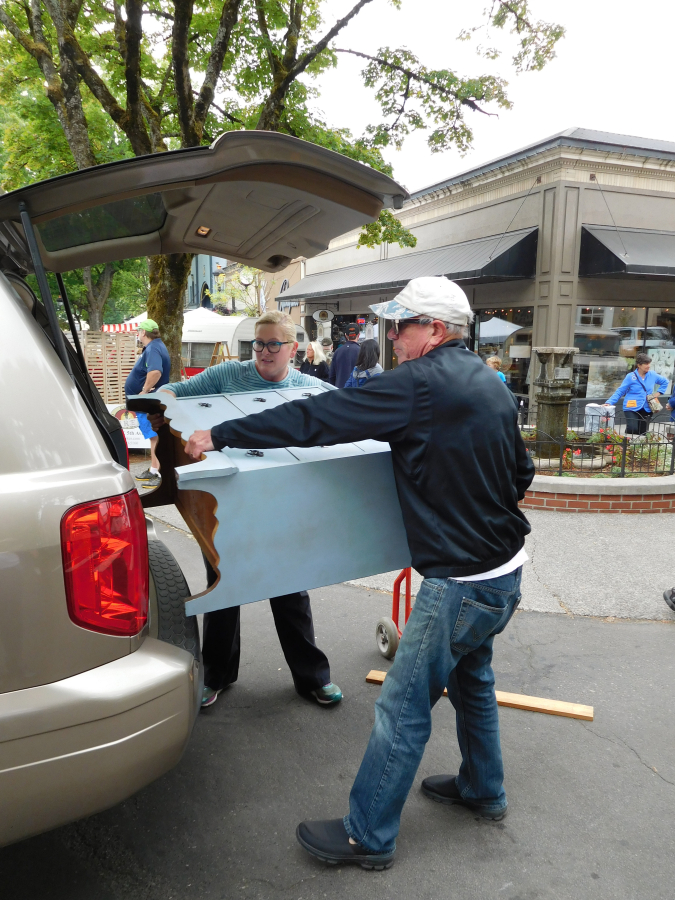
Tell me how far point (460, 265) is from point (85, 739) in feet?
45.2

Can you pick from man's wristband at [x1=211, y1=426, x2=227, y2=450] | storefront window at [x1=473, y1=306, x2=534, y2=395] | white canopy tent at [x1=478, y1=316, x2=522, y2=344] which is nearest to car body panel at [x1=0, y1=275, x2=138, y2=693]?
man's wristband at [x1=211, y1=426, x2=227, y2=450]

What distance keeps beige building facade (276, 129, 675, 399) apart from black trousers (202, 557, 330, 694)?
11.4m

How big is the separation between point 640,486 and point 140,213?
19.2 ft

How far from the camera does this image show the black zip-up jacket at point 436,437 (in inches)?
82.8

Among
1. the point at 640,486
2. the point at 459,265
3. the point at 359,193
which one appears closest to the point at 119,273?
the point at 459,265

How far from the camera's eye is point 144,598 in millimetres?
1830

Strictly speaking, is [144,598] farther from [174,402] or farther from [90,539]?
[174,402]

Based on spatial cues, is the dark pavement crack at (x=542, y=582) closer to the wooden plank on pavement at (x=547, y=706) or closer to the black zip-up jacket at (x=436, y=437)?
the wooden plank on pavement at (x=547, y=706)

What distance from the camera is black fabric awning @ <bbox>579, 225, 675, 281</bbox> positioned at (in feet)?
40.7

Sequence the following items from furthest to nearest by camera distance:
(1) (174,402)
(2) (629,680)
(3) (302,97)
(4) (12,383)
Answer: (3) (302,97) < (2) (629,680) < (1) (174,402) < (4) (12,383)

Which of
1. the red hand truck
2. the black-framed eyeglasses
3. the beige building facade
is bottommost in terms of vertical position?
the red hand truck

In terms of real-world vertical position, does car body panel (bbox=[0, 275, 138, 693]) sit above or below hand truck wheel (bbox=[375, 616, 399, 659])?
above

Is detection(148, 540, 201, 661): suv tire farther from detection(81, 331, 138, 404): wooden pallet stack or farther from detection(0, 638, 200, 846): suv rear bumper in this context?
detection(81, 331, 138, 404): wooden pallet stack

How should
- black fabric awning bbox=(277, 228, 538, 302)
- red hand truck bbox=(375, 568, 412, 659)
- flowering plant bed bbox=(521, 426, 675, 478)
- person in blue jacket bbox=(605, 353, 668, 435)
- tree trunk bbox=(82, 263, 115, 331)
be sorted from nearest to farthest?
red hand truck bbox=(375, 568, 412, 659) < flowering plant bed bbox=(521, 426, 675, 478) < person in blue jacket bbox=(605, 353, 668, 435) < black fabric awning bbox=(277, 228, 538, 302) < tree trunk bbox=(82, 263, 115, 331)
